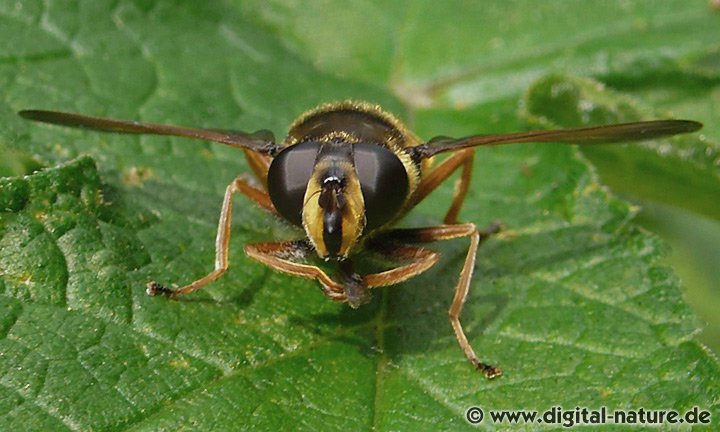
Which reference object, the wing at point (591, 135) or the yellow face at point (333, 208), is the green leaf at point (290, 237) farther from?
the wing at point (591, 135)

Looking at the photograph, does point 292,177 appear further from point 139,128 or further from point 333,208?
point 139,128

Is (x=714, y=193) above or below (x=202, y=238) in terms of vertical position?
above

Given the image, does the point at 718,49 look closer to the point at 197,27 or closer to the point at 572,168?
the point at 572,168

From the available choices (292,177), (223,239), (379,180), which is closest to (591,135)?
(379,180)

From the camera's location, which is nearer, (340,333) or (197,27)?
(340,333)

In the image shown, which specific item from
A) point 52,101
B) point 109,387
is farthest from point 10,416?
point 52,101

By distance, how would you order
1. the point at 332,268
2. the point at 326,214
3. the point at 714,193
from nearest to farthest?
1. the point at 326,214
2. the point at 332,268
3. the point at 714,193

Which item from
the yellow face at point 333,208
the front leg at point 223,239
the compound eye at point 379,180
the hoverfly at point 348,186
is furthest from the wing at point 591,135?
the front leg at point 223,239
